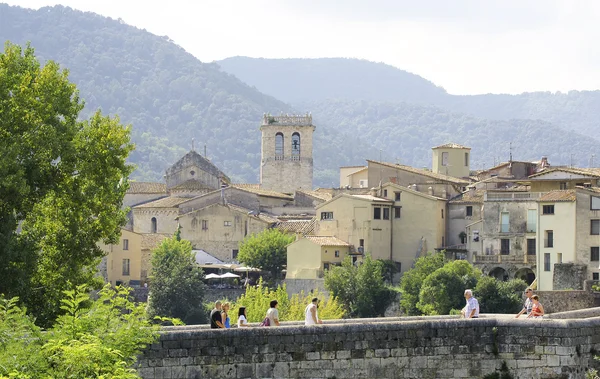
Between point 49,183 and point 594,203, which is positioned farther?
point 594,203

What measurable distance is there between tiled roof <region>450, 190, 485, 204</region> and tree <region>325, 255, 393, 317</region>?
846 centimetres

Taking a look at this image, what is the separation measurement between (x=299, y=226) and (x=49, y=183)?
6672 cm

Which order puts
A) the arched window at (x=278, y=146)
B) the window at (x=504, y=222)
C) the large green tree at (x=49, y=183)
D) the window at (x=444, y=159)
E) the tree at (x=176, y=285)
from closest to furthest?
the large green tree at (x=49, y=183) → the window at (x=504, y=222) → the tree at (x=176, y=285) → the window at (x=444, y=159) → the arched window at (x=278, y=146)

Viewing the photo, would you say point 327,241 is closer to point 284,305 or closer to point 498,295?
point 284,305

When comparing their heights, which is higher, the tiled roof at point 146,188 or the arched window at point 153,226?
the tiled roof at point 146,188

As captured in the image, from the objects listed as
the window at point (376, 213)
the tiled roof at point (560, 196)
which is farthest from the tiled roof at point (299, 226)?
the tiled roof at point (560, 196)

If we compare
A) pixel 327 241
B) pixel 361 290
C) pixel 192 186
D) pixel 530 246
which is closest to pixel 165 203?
pixel 192 186

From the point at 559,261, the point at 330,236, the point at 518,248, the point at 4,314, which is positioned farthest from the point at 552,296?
the point at 4,314

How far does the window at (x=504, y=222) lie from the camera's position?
83125 millimetres

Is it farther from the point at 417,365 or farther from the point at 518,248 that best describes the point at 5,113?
the point at 518,248

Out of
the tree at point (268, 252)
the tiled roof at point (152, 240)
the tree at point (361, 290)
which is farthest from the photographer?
the tiled roof at point (152, 240)

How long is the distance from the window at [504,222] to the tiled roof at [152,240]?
24858 mm

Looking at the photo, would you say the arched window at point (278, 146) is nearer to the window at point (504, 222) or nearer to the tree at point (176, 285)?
the tree at point (176, 285)

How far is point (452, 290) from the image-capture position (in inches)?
3002
